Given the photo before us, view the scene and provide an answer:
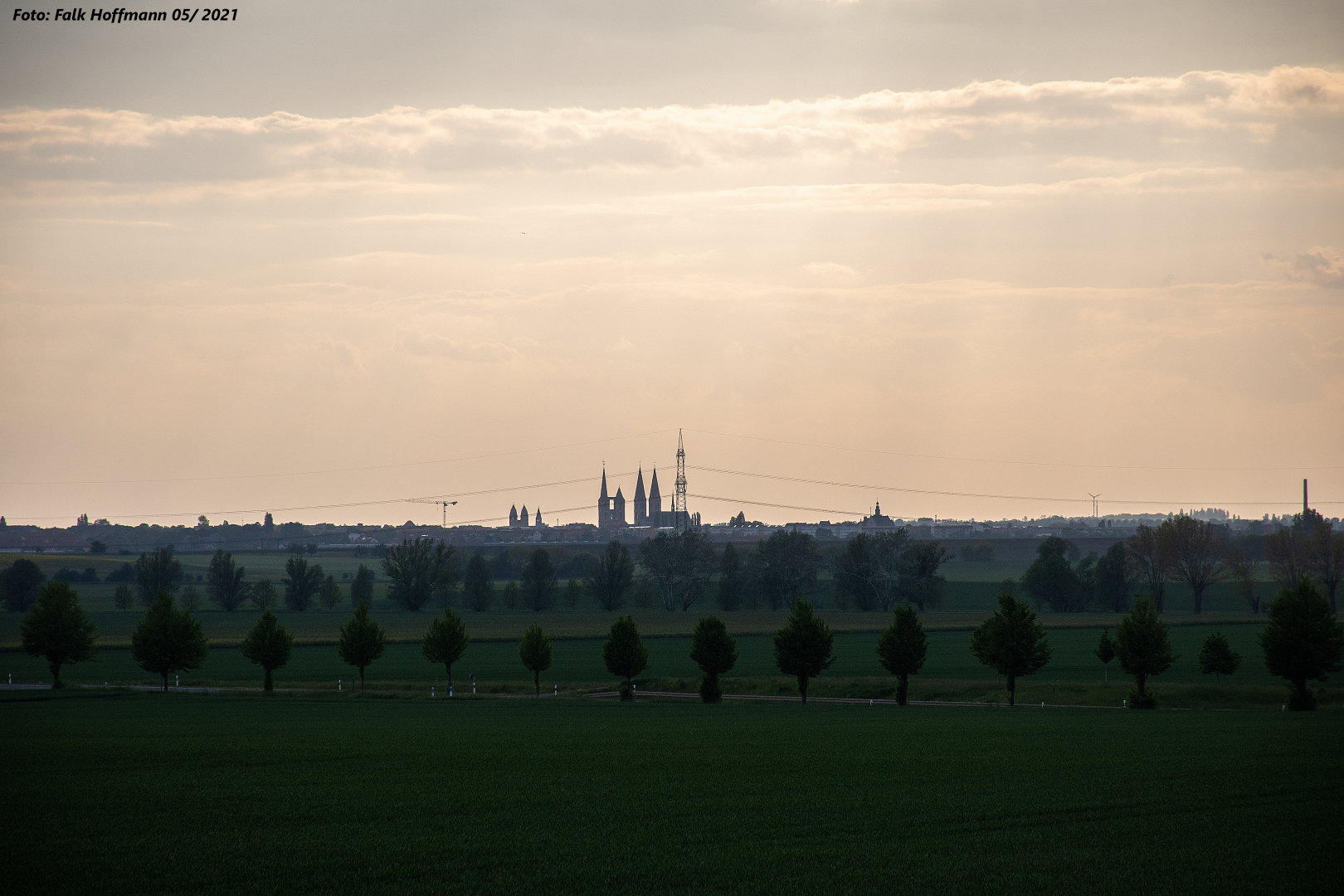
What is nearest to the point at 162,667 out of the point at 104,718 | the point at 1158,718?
the point at 104,718

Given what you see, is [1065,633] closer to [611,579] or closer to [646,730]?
[611,579]

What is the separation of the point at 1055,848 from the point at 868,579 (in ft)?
328

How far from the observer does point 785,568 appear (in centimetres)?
11956

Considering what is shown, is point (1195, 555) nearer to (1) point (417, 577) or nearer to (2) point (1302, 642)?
(2) point (1302, 642)

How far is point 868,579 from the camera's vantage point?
116 metres

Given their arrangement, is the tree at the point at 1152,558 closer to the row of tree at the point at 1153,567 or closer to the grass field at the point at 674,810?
the row of tree at the point at 1153,567

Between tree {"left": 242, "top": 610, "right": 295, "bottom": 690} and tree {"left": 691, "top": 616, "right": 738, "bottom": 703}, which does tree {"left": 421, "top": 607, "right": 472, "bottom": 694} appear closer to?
tree {"left": 242, "top": 610, "right": 295, "bottom": 690}

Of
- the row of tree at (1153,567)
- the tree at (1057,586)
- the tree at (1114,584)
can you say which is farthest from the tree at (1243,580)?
the tree at (1057,586)

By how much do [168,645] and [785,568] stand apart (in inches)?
2770

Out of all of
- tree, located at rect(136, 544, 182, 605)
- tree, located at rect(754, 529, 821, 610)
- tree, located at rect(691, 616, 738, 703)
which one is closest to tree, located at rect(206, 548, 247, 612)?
tree, located at rect(136, 544, 182, 605)

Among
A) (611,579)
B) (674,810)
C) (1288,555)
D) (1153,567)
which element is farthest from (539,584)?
(674,810)

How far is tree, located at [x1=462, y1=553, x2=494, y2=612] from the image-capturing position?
125 metres

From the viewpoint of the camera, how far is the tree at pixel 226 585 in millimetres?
121688

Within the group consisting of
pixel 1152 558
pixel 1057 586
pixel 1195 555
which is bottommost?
pixel 1057 586
